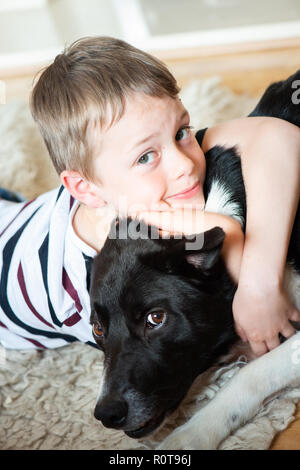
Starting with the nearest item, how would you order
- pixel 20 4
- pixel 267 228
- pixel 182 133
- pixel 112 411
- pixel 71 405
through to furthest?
pixel 112 411
pixel 267 228
pixel 182 133
pixel 71 405
pixel 20 4

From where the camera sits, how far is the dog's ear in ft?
3.47

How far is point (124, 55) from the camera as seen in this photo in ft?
4.26

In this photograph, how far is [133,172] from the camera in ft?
3.98

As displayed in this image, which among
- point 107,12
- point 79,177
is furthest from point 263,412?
point 107,12

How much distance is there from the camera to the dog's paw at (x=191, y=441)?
1.10 meters

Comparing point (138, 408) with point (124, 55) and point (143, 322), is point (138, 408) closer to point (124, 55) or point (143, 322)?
point (143, 322)

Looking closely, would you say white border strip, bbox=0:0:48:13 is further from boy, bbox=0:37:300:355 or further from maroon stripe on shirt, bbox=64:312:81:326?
maroon stripe on shirt, bbox=64:312:81:326

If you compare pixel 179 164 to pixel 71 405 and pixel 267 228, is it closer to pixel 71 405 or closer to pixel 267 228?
pixel 267 228

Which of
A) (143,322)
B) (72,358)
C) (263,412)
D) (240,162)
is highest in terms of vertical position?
(240,162)

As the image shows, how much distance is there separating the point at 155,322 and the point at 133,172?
0.32 meters

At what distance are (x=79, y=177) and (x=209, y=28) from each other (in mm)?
1781

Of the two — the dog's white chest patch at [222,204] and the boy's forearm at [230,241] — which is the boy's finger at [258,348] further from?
the dog's white chest patch at [222,204]

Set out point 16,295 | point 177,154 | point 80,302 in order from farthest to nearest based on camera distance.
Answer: point 16,295
point 80,302
point 177,154

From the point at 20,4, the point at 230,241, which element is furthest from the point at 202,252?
the point at 20,4
